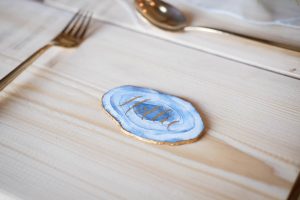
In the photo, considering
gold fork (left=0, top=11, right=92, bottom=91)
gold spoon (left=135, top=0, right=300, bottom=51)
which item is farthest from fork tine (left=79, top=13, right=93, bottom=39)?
gold spoon (left=135, top=0, right=300, bottom=51)

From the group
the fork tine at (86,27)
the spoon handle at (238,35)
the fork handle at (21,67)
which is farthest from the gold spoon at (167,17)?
the fork handle at (21,67)

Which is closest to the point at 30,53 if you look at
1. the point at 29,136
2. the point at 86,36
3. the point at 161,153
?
the point at 86,36

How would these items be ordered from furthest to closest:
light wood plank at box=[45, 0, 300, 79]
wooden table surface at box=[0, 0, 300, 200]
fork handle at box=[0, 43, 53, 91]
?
light wood plank at box=[45, 0, 300, 79] < fork handle at box=[0, 43, 53, 91] < wooden table surface at box=[0, 0, 300, 200]

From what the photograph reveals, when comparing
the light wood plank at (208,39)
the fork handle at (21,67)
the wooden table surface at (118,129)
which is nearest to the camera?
the wooden table surface at (118,129)

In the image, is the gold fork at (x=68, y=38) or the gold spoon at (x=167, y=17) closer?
the gold fork at (x=68, y=38)

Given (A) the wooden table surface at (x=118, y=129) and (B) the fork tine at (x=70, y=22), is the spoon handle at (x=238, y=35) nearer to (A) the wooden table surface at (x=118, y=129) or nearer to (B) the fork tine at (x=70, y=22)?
(A) the wooden table surface at (x=118, y=129)

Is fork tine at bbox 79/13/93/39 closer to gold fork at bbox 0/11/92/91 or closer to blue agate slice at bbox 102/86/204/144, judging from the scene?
gold fork at bbox 0/11/92/91
